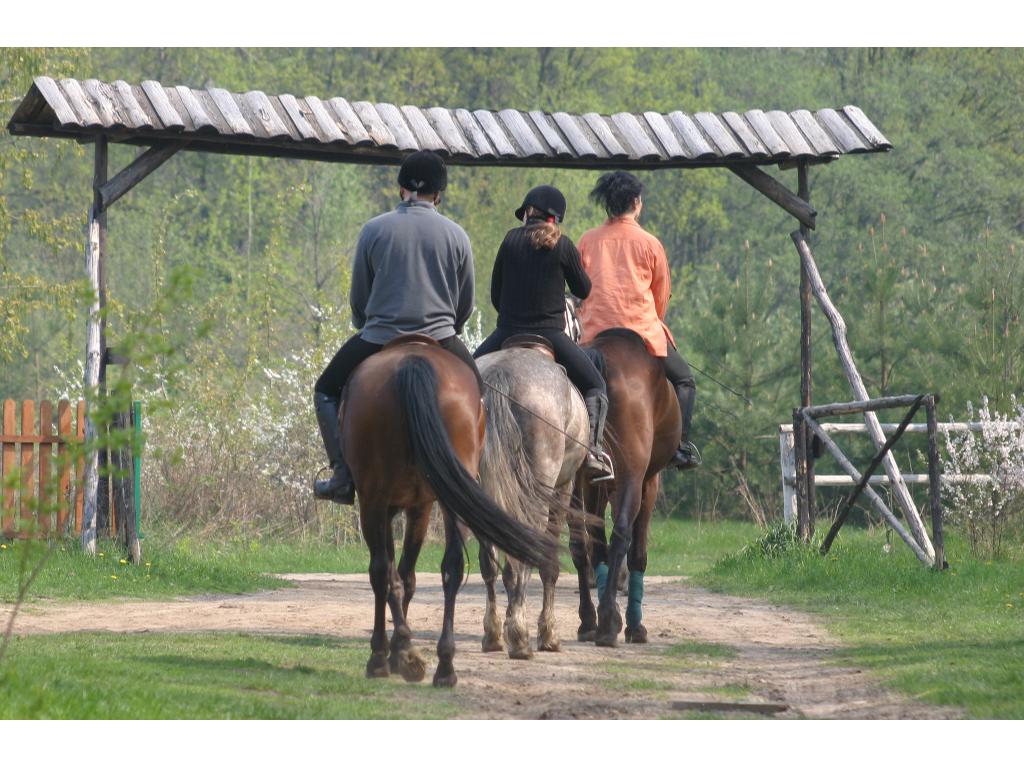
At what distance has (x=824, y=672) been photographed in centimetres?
913

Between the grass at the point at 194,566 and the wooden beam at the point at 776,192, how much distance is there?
4.37 m

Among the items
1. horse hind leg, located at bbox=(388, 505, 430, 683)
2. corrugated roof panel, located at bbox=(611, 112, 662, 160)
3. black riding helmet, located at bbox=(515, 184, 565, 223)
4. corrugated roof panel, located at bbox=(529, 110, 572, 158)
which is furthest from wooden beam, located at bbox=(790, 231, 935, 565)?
horse hind leg, located at bbox=(388, 505, 430, 683)

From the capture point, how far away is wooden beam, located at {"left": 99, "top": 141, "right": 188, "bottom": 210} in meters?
14.3

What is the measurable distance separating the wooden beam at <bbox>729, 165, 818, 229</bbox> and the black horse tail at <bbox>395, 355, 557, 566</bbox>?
8.36m

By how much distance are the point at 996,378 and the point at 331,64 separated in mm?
41281

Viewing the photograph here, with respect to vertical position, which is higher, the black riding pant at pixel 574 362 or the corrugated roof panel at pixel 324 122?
the corrugated roof panel at pixel 324 122

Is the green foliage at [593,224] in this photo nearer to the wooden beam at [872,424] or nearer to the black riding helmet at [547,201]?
the wooden beam at [872,424]

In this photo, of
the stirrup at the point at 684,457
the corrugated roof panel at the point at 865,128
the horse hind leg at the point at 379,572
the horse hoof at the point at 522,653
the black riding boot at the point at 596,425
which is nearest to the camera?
the horse hind leg at the point at 379,572

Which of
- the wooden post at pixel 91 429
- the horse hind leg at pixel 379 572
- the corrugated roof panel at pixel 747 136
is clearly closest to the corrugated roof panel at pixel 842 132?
the corrugated roof panel at pixel 747 136

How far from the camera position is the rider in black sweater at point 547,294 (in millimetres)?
10016

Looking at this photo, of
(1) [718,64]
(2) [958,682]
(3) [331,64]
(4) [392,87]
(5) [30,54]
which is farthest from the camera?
(1) [718,64]

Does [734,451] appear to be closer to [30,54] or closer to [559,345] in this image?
[30,54]

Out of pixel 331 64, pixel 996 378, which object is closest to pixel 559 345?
pixel 996 378

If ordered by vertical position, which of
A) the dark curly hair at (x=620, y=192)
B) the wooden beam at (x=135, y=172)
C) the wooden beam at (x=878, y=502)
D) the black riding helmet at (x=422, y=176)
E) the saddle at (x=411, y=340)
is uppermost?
the wooden beam at (x=135, y=172)
